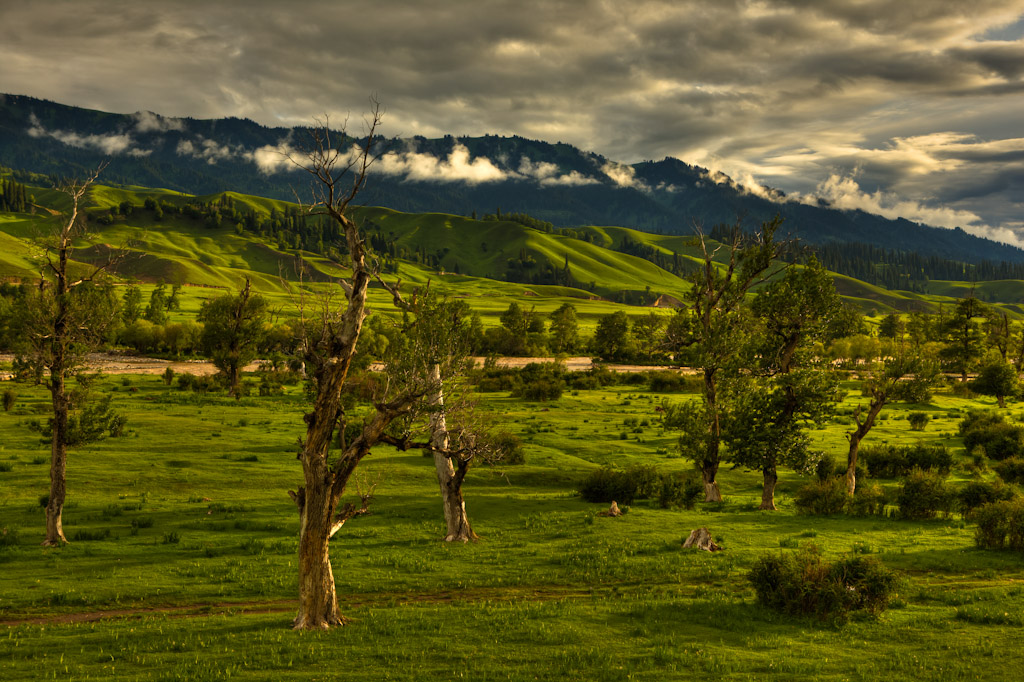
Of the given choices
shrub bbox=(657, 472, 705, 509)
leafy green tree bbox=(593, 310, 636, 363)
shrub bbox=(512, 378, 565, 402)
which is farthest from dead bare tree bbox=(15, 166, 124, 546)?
leafy green tree bbox=(593, 310, 636, 363)

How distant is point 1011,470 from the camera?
1848 inches

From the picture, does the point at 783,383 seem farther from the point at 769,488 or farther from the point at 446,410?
the point at 446,410

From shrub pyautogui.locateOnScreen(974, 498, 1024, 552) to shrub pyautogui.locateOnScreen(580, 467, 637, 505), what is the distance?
18966 millimetres

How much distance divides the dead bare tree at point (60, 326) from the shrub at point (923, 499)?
1825 inches

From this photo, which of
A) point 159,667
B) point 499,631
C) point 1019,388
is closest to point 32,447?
point 159,667

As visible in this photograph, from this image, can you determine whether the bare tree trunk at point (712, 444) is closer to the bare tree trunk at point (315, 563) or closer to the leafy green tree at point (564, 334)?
the bare tree trunk at point (315, 563)

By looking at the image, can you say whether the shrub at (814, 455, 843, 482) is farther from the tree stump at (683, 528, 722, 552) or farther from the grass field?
the tree stump at (683, 528, 722, 552)

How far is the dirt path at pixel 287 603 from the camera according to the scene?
21250mm

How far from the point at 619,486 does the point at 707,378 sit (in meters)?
9.42

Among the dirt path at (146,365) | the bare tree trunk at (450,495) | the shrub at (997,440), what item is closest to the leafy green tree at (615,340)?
the dirt path at (146,365)

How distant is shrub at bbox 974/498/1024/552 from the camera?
2961 cm

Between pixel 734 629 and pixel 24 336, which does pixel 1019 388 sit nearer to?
pixel 734 629

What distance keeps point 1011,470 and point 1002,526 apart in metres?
22.5

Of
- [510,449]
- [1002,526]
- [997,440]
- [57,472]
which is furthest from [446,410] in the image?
[997,440]
